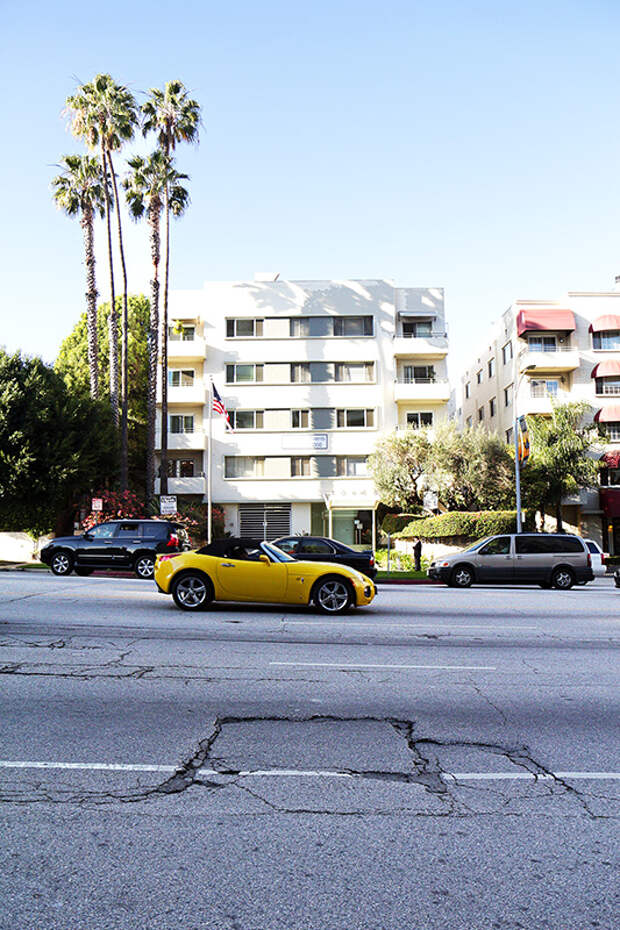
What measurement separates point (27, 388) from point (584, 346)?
31029 millimetres

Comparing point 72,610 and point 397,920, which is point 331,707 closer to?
point 397,920

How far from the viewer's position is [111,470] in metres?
36.8

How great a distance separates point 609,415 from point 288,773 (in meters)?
40.9

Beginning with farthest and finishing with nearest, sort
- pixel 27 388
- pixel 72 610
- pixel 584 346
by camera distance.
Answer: pixel 584 346, pixel 27 388, pixel 72 610

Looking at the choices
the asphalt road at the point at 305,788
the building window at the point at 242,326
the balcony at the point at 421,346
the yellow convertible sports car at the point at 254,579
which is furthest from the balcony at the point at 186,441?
the asphalt road at the point at 305,788

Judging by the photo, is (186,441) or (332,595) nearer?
(332,595)

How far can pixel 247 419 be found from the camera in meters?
42.7

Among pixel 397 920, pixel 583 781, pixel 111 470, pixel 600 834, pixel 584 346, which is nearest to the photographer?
pixel 397 920

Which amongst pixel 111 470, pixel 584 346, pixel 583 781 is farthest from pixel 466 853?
pixel 584 346

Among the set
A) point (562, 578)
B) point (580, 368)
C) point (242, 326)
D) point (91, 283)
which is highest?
point (91, 283)

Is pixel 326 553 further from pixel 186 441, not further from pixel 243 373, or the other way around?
pixel 243 373

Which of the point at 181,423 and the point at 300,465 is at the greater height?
the point at 181,423

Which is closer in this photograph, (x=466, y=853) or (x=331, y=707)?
(x=466, y=853)

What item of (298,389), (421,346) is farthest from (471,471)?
(298,389)
